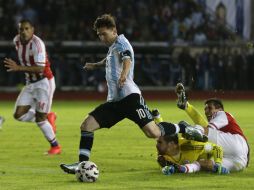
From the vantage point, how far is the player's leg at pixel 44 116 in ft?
45.2

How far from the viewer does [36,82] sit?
14.1 metres

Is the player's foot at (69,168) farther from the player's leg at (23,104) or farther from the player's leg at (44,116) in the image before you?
the player's leg at (23,104)

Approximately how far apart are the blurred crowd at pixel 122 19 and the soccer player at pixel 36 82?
A: 1770 cm

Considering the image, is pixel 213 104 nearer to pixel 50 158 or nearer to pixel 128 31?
pixel 50 158

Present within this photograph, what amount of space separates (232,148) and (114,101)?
169cm

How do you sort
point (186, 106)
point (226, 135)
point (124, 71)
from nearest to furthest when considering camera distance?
point (124, 71) → point (226, 135) → point (186, 106)

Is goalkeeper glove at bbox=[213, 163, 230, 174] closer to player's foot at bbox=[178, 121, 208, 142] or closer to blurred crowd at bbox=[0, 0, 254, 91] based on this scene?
player's foot at bbox=[178, 121, 208, 142]

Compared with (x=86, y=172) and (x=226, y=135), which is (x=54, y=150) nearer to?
(x=226, y=135)

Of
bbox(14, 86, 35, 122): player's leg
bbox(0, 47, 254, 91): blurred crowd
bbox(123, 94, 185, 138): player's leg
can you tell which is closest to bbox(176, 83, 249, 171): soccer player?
bbox(123, 94, 185, 138): player's leg

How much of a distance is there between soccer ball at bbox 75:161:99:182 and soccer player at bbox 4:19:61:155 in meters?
3.56

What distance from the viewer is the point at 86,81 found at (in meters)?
31.8

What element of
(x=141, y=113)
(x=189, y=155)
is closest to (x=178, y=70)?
(x=189, y=155)

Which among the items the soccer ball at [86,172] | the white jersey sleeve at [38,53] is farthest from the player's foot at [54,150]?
the soccer ball at [86,172]

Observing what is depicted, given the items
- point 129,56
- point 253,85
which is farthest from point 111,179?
point 253,85
